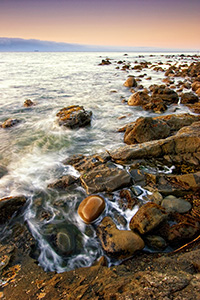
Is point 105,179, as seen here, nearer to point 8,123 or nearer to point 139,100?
point 8,123

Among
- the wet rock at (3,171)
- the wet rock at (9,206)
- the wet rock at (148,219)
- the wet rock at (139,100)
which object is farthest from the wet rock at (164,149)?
the wet rock at (139,100)

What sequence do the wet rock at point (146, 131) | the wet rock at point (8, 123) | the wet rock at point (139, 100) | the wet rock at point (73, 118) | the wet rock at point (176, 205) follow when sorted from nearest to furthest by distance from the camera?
the wet rock at point (176, 205)
the wet rock at point (146, 131)
the wet rock at point (73, 118)
the wet rock at point (8, 123)
the wet rock at point (139, 100)

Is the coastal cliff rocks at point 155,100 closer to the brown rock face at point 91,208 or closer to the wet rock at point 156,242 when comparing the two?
the brown rock face at point 91,208

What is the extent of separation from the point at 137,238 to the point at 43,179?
146 inches

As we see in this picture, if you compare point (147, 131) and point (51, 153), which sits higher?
point (147, 131)

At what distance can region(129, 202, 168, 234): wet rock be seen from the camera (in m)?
3.33

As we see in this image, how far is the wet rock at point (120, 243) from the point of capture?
3096 mm

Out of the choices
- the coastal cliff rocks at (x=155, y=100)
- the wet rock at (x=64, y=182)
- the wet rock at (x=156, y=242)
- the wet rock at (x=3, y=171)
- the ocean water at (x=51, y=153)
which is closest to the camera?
the wet rock at (x=156, y=242)

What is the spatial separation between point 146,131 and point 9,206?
5.76 metres

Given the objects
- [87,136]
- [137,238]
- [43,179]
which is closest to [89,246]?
[137,238]

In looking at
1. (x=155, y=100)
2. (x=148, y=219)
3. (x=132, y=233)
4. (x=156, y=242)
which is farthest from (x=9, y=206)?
(x=155, y=100)

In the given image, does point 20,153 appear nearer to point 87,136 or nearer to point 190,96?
point 87,136

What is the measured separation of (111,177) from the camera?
4.94 m

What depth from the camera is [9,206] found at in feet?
13.6
